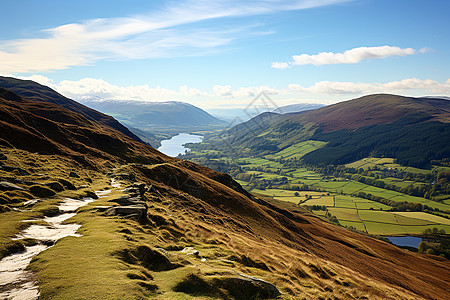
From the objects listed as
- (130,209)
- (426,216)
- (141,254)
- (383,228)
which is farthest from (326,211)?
(141,254)

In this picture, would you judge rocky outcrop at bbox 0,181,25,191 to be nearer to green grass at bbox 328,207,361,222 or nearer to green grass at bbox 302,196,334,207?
green grass at bbox 328,207,361,222

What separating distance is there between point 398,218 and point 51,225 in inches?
7072

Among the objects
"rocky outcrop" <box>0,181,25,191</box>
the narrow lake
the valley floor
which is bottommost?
the narrow lake

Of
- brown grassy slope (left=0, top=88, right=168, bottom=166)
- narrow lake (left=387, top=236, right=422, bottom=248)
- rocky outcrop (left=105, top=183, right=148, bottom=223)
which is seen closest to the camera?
rocky outcrop (left=105, top=183, right=148, bottom=223)

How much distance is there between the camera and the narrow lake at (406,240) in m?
118

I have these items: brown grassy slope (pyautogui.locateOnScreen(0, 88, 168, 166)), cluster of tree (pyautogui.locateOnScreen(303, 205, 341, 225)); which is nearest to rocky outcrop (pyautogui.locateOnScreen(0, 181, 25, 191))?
brown grassy slope (pyautogui.locateOnScreen(0, 88, 168, 166))

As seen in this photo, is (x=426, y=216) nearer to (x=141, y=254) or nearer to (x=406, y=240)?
(x=406, y=240)

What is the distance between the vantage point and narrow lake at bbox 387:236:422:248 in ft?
387

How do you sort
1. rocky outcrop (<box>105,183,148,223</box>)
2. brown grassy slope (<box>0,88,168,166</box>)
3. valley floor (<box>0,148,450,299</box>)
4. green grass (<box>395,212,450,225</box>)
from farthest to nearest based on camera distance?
green grass (<box>395,212,450,225</box>)
brown grassy slope (<box>0,88,168,166</box>)
rocky outcrop (<box>105,183,148,223</box>)
valley floor (<box>0,148,450,299</box>)

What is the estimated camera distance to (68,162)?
167 feet

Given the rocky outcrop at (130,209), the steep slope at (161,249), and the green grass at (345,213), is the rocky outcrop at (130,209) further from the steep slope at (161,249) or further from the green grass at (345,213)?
the green grass at (345,213)

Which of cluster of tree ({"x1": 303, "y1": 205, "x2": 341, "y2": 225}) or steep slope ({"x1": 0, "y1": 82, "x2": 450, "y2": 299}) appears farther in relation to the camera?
cluster of tree ({"x1": 303, "y1": 205, "x2": 341, "y2": 225})

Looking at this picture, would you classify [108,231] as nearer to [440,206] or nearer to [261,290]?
[261,290]

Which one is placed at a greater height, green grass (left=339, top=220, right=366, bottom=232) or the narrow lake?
green grass (left=339, top=220, right=366, bottom=232)
